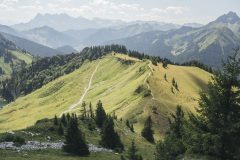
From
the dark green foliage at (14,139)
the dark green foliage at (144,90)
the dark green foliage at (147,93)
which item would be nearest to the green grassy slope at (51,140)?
the dark green foliage at (14,139)

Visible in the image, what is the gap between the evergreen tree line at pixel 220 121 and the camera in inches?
1161

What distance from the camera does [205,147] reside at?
96.8ft

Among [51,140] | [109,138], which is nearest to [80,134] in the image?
[51,140]

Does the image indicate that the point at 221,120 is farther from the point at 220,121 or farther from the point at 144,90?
the point at 144,90

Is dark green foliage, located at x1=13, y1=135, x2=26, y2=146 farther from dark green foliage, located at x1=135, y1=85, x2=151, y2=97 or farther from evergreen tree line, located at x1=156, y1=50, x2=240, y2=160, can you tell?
dark green foliage, located at x1=135, y1=85, x2=151, y2=97

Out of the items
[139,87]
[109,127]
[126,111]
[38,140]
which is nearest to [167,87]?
[139,87]

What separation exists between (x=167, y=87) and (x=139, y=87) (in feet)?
43.8

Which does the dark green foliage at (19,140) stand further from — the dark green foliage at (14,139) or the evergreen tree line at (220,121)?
the evergreen tree line at (220,121)

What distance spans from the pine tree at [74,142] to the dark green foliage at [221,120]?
2173 centimetres

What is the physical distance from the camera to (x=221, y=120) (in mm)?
29734

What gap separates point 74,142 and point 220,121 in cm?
2486

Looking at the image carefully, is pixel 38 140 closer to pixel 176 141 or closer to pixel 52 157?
pixel 52 157

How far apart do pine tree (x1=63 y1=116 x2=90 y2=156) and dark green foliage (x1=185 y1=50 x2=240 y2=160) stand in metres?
21.7

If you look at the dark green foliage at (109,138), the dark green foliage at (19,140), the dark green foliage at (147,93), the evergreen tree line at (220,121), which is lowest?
the dark green foliage at (109,138)
